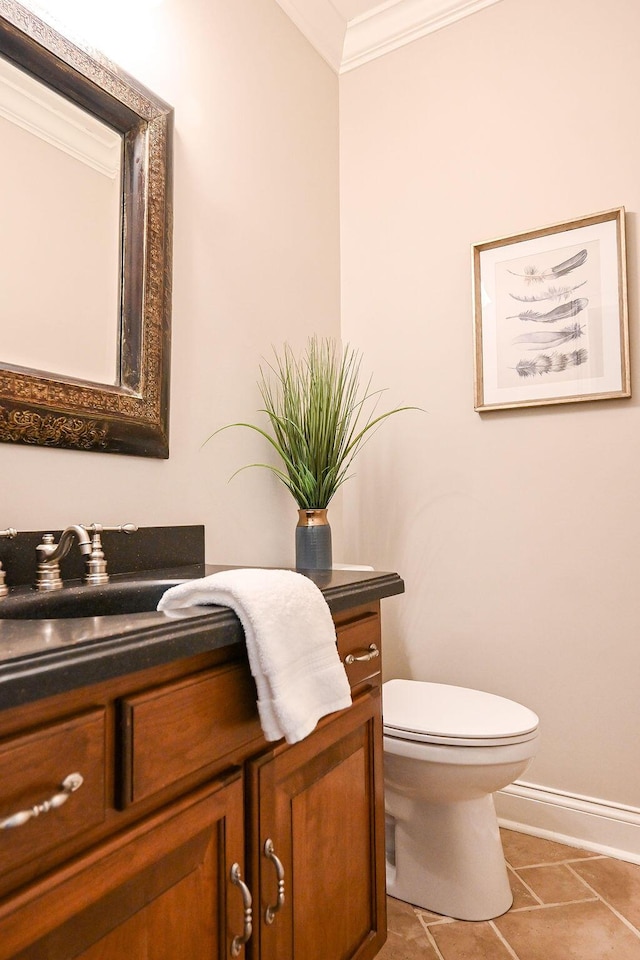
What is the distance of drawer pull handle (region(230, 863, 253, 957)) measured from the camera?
0.80 m

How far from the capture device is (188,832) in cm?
75

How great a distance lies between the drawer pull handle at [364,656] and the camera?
1107 mm

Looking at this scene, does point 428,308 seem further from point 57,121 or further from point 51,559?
point 51,559

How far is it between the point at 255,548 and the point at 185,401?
48cm

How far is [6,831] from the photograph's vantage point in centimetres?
54

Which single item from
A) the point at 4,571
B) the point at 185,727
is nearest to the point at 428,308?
the point at 4,571

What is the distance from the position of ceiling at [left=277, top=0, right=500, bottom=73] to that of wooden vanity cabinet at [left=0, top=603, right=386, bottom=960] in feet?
6.74

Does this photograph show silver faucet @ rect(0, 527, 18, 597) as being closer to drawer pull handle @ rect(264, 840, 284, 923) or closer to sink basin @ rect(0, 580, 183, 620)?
sink basin @ rect(0, 580, 183, 620)

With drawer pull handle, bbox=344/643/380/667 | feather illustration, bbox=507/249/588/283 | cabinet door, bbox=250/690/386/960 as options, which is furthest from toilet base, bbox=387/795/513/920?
feather illustration, bbox=507/249/588/283

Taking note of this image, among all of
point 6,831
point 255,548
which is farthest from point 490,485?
point 6,831

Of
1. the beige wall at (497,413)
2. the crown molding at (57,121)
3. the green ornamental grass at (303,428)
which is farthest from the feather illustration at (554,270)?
the crown molding at (57,121)

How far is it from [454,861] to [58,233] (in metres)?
1.67

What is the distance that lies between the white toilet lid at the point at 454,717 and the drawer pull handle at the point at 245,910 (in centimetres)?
66

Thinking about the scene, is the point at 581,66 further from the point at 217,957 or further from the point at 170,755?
the point at 217,957
